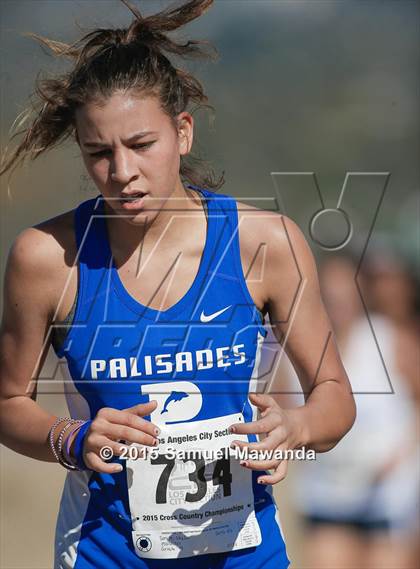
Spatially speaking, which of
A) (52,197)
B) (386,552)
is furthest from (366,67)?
(386,552)

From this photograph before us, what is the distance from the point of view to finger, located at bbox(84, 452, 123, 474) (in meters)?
2.31

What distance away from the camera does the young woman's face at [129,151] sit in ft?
8.11

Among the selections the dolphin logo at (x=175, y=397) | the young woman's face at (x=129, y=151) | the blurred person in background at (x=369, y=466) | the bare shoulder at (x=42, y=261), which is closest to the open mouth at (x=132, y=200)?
the young woman's face at (x=129, y=151)

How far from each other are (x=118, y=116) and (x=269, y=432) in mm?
916

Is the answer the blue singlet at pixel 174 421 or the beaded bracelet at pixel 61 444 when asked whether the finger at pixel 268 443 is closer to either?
the blue singlet at pixel 174 421

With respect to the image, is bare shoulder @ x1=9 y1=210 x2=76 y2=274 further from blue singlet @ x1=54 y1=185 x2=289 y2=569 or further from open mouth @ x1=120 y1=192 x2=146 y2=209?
open mouth @ x1=120 y1=192 x2=146 y2=209

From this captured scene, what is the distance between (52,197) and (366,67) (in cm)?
406

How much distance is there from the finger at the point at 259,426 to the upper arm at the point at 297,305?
0.43m

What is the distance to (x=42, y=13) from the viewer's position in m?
5.34

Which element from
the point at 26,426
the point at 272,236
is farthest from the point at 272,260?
the point at 26,426

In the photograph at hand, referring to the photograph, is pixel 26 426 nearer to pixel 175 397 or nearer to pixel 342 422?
pixel 175 397

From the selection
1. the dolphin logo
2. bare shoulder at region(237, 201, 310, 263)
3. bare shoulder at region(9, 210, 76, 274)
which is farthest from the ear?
the dolphin logo

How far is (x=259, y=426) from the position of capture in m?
2.28

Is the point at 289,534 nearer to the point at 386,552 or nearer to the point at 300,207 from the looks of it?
the point at 386,552
